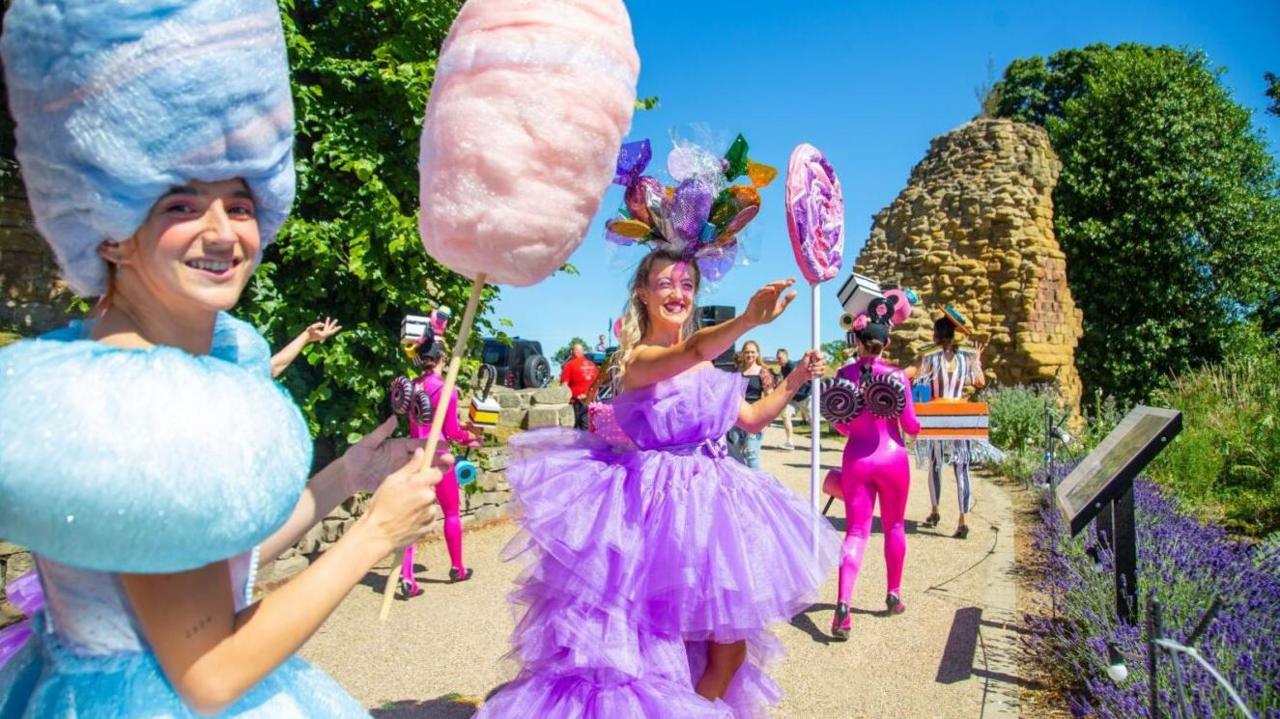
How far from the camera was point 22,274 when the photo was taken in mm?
6047

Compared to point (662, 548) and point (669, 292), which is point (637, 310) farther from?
point (662, 548)

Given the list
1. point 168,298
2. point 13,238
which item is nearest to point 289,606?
point 168,298

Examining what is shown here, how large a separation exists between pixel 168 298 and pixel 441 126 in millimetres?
800

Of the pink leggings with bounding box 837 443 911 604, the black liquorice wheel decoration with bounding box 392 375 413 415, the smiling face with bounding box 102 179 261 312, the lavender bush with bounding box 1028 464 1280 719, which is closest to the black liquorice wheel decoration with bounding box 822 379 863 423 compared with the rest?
the pink leggings with bounding box 837 443 911 604

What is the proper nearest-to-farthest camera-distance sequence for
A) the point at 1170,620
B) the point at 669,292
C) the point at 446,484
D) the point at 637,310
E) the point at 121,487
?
1. the point at 121,487
2. the point at 669,292
3. the point at 637,310
4. the point at 1170,620
5. the point at 446,484

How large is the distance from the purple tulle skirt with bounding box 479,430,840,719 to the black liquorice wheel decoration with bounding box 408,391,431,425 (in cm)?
167

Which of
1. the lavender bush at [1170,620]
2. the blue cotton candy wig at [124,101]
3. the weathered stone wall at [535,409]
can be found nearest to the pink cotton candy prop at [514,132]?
the blue cotton candy wig at [124,101]

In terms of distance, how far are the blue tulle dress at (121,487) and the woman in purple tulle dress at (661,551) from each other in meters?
1.40

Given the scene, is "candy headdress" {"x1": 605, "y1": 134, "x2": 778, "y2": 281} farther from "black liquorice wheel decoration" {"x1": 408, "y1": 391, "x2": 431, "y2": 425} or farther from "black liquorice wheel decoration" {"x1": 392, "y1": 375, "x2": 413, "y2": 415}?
"black liquorice wheel decoration" {"x1": 392, "y1": 375, "x2": 413, "y2": 415}

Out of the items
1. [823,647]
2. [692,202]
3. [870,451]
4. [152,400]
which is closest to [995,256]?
[870,451]

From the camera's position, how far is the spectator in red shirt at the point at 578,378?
989cm

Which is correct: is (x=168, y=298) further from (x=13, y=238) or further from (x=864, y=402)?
(x=13, y=238)

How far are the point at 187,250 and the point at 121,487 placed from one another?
42 cm

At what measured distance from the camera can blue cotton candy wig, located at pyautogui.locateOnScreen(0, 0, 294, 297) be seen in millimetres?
1146
